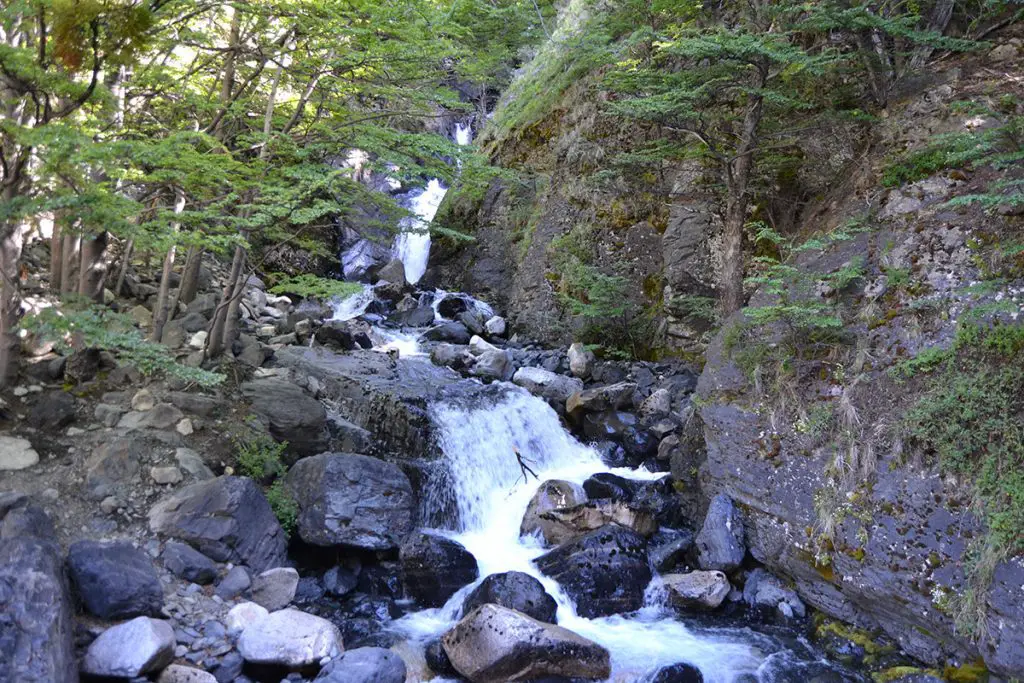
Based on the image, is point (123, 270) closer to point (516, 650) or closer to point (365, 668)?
point (365, 668)

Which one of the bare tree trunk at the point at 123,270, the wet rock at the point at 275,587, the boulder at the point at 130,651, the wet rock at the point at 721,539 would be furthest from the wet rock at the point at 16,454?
the wet rock at the point at 721,539

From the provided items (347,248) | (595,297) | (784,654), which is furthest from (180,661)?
(347,248)

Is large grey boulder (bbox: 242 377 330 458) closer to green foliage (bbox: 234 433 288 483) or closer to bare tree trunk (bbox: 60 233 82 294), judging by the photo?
green foliage (bbox: 234 433 288 483)

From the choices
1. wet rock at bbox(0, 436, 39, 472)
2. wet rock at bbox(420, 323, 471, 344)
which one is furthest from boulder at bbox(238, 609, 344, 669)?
wet rock at bbox(420, 323, 471, 344)

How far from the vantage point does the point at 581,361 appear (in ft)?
41.7

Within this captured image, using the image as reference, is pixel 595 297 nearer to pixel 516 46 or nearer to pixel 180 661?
pixel 180 661

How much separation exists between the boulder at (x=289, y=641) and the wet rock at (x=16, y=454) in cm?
→ 305

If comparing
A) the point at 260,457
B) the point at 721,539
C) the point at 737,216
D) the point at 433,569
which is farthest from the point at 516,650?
the point at 737,216

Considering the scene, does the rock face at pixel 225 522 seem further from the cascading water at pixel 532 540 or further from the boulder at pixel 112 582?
the cascading water at pixel 532 540

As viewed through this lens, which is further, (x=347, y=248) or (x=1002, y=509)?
(x=347, y=248)

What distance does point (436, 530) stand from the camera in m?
8.41

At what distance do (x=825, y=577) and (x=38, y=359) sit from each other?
9107 millimetres

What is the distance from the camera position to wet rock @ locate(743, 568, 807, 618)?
6.80 metres

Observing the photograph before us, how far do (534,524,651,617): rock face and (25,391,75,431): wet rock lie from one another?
18.3 ft
